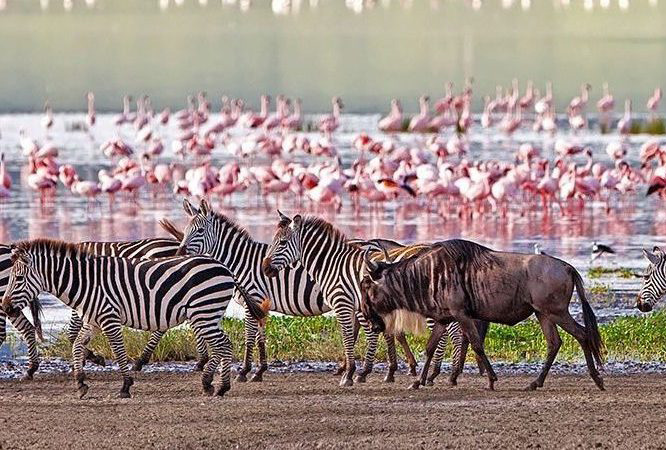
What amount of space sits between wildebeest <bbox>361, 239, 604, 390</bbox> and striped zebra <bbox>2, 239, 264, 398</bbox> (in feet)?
3.21

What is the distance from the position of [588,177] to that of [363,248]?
1449 cm

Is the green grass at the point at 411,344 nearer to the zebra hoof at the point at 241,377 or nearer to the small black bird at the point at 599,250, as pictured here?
the zebra hoof at the point at 241,377

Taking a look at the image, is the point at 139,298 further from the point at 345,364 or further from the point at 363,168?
the point at 363,168

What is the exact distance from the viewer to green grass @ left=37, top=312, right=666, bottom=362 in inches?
468

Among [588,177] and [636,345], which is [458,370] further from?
[588,177]

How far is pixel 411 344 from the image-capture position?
12383 mm

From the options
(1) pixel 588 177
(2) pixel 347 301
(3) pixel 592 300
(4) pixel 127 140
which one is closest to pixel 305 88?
(4) pixel 127 140

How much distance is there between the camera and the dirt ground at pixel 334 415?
338 inches

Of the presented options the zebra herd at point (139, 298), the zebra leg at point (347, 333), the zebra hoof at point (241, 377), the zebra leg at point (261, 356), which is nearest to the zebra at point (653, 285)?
the zebra herd at point (139, 298)

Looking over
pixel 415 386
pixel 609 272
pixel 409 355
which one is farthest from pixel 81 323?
pixel 609 272

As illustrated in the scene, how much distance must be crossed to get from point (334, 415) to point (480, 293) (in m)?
1.51

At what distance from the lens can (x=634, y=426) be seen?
887cm

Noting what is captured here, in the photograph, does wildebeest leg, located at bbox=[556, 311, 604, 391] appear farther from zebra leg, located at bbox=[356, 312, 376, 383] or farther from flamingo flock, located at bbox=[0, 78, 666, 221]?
flamingo flock, located at bbox=[0, 78, 666, 221]

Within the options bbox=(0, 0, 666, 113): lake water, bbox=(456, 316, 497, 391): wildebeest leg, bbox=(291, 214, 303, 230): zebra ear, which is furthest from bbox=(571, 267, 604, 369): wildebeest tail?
bbox=(0, 0, 666, 113): lake water
